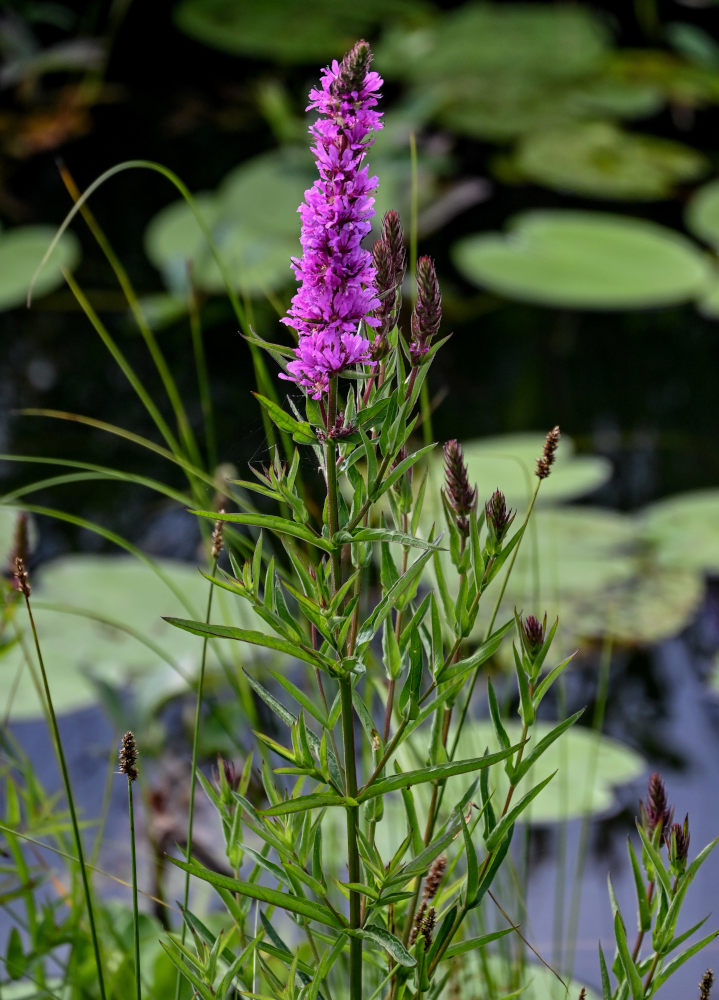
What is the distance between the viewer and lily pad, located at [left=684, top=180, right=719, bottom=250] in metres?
2.65

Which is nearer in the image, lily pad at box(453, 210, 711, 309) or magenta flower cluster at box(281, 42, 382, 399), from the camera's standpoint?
magenta flower cluster at box(281, 42, 382, 399)

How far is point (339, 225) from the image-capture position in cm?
51

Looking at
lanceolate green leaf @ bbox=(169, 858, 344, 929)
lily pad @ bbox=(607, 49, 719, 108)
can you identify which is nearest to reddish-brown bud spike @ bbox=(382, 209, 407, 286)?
lanceolate green leaf @ bbox=(169, 858, 344, 929)

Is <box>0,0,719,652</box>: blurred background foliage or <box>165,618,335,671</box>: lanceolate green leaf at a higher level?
<box>0,0,719,652</box>: blurred background foliage

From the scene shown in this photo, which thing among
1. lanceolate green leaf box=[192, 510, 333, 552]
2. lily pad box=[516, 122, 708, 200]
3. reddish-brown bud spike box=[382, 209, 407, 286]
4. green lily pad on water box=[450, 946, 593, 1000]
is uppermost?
lily pad box=[516, 122, 708, 200]

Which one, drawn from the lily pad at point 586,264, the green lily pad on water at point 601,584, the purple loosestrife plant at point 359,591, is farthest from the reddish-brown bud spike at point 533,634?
the lily pad at point 586,264

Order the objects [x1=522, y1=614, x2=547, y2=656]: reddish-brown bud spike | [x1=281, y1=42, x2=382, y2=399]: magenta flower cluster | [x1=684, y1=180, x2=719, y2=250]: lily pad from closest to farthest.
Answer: [x1=281, y1=42, x2=382, y2=399]: magenta flower cluster < [x1=522, y1=614, x2=547, y2=656]: reddish-brown bud spike < [x1=684, y1=180, x2=719, y2=250]: lily pad

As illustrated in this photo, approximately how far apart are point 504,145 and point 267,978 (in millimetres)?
2827

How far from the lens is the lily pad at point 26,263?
2.40 meters

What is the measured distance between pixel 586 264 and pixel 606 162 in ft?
2.00

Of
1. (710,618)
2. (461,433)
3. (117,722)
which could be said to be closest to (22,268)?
(461,433)

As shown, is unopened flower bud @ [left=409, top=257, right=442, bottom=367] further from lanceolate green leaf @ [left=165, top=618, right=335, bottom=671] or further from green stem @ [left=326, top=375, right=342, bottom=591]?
lanceolate green leaf @ [left=165, top=618, right=335, bottom=671]

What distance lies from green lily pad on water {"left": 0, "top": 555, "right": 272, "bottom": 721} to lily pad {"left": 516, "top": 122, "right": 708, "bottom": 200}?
1.73m

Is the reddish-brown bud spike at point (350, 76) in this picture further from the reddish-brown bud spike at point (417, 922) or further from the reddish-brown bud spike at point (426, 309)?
the reddish-brown bud spike at point (417, 922)
